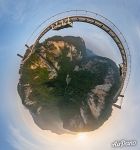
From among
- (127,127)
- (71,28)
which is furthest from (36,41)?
(127,127)

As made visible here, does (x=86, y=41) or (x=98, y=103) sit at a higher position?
(x=86, y=41)

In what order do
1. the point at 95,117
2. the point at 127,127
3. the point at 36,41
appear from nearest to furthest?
1. the point at 127,127
2. the point at 36,41
3. the point at 95,117

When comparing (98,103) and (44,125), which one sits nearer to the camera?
(44,125)

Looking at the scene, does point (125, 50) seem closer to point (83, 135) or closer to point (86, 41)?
point (86, 41)

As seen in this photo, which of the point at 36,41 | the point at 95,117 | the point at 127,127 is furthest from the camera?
the point at 95,117

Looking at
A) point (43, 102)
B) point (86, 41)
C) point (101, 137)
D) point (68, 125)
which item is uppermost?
point (86, 41)

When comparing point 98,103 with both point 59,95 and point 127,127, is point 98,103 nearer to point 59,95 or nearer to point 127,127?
point 59,95

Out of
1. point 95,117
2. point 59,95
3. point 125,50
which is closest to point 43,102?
point 59,95
